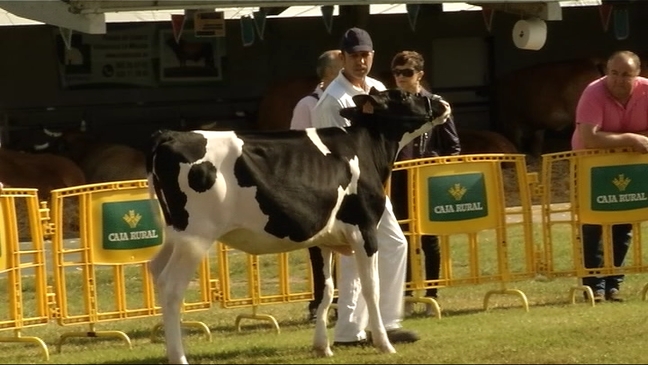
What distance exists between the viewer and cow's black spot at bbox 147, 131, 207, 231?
8.57 m

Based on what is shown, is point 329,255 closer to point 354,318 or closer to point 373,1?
point 354,318

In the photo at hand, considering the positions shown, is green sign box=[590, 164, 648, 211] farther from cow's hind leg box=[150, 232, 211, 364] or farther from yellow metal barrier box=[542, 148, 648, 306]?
cow's hind leg box=[150, 232, 211, 364]

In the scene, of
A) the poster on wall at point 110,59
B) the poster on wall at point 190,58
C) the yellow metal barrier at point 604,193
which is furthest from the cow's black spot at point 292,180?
the poster on wall at point 190,58

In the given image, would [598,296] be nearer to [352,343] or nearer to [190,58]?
[352,343]

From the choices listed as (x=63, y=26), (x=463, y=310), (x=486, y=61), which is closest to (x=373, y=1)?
(x=63, y=26)

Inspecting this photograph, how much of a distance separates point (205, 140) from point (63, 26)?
26.4 feet

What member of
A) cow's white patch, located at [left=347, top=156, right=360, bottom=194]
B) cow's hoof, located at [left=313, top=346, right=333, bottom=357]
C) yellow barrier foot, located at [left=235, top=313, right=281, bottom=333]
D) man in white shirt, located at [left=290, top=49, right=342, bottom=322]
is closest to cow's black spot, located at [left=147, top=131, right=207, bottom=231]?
cow's white patch, located at [left=347, top=156, right=360, bottom=194]

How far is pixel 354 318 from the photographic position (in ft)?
31.4

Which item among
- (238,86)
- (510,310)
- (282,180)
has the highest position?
(238,86)

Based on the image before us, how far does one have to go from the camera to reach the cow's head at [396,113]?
30.7 feet

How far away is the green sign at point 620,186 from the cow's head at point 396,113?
2872 mm

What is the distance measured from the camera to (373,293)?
30.1 feet

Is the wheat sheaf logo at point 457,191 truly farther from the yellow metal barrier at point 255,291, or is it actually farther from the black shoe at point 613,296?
the black shoe at point 613,296

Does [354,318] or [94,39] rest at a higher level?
[94,39]
